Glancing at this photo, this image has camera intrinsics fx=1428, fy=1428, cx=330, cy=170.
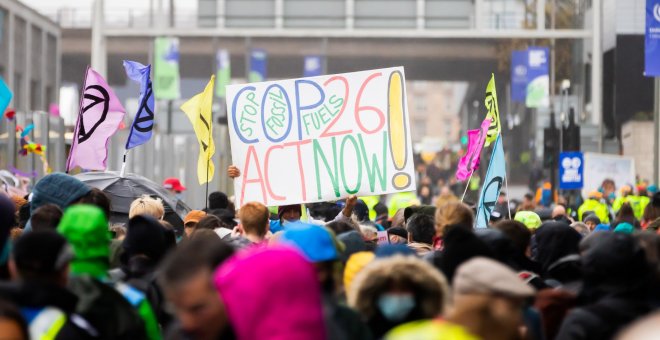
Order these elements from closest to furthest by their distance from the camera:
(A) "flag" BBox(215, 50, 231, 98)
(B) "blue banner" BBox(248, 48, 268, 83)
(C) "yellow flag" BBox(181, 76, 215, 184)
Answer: (C) "yellow flag" BBox(181, 76, 215, 184) < (A) "flag" BBox(215, 50, 231, 98) < (B) "blue banner" BBox(248, 48, 268, 83)

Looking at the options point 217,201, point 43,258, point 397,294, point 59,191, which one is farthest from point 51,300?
point 217,201

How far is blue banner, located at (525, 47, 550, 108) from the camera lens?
46.2m

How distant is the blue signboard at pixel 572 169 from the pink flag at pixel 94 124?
14435mm

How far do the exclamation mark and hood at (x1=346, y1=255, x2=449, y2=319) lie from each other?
694 cm

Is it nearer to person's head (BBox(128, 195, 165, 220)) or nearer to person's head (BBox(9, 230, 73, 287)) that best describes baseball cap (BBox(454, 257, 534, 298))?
person's head (BBox(9, 230, 73, 287))

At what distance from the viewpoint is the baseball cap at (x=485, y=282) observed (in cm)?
461

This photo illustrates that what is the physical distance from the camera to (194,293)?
4102 mm

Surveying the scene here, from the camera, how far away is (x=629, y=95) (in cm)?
4631

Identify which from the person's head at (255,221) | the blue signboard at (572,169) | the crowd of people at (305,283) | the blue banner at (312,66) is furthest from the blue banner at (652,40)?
the blue banner at (312,66)

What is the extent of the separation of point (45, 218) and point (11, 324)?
3032 mm

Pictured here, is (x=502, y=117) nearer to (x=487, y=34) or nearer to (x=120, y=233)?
(x=487, y=34)

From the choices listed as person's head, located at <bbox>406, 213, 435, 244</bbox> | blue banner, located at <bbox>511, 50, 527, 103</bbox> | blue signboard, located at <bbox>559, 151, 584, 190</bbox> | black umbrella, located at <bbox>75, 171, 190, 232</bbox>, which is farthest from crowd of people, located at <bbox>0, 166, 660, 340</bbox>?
blue banner, located at <bbox>511, 50, 527, 103</bbox>

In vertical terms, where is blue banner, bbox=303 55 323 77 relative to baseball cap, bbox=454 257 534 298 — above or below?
above

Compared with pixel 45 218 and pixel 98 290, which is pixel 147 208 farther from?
pixel 98 290
